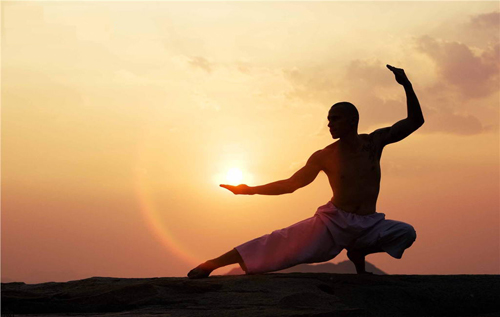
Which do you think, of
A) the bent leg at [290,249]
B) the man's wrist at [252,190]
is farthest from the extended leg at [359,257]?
the man's wrist at [252,190]

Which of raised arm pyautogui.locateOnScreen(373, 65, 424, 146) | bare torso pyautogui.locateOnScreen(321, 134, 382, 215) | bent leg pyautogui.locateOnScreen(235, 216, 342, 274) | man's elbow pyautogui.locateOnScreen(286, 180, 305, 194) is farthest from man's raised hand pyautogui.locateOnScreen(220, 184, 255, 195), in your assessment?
raised arm pyautogui.locateOnScreen(373, 65, 424, 146)

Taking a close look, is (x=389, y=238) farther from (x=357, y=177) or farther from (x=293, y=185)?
(x=293, y=185)

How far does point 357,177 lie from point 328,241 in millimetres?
817

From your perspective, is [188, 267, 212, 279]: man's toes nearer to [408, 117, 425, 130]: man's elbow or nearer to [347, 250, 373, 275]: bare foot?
[347, 250, 373, 275]: bare foot

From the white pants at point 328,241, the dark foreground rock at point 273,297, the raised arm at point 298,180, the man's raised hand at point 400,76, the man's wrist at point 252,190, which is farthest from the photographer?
the raised arm at point 298,180

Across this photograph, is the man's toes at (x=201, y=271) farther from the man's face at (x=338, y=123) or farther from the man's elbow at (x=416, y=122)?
the man's elbow at (x=416, y=122)

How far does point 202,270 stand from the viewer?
7.06m

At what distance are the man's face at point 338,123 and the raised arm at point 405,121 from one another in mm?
442

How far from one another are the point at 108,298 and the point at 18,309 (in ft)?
A: 3.05

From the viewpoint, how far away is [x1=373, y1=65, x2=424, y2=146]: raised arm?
6.76 m

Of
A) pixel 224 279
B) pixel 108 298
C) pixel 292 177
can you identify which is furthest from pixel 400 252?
pixel 108 298

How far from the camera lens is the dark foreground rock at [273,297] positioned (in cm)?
549

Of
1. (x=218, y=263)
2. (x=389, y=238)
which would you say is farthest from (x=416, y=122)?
(x=218, y=263)

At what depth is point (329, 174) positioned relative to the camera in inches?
288
